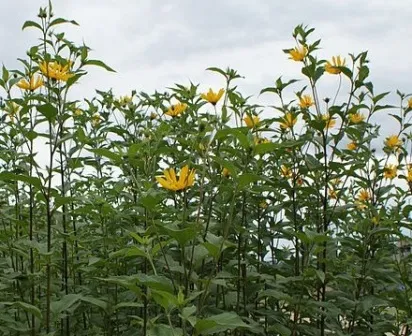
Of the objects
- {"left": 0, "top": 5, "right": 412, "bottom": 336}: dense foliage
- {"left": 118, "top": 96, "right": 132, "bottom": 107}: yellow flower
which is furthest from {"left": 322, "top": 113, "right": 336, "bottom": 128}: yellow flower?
{"left": 118, "top": 96, "right": 132, "bottom": 107}: yellow flower

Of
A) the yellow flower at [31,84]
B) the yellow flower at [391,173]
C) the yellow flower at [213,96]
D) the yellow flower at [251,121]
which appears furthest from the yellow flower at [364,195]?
the yellow flower at [31,84]

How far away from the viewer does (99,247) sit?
8.92 feet

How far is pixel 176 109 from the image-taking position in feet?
9.94

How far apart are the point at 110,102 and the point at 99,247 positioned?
3.25ft

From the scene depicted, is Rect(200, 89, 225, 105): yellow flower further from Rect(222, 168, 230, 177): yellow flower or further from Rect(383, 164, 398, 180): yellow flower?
Rect(383, 164, 398, 180): yellow flower

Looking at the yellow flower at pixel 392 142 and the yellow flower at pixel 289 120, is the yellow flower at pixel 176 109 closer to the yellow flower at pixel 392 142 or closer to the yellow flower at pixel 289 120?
the yellow flower at pixel 289 120

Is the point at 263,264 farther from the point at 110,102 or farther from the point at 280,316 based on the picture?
the point at 110,102

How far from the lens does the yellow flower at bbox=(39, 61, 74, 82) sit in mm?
2301

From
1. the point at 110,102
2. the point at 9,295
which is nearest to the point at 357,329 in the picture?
the point at 9,295

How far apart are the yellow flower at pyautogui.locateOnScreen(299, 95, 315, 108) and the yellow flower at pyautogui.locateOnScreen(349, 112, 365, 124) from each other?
179 mm

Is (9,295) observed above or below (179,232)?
below

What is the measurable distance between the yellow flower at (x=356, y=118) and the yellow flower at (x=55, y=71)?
3.84 ft

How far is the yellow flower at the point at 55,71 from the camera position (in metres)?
2.30

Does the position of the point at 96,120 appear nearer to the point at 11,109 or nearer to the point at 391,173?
the point at 11,109
